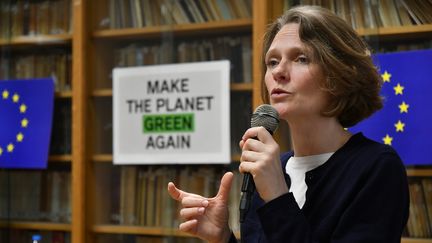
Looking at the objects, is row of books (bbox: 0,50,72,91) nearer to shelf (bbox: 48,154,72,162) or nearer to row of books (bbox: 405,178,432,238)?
shelf (bbox: 48,154,72,162)

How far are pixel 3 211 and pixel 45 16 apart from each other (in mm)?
1205

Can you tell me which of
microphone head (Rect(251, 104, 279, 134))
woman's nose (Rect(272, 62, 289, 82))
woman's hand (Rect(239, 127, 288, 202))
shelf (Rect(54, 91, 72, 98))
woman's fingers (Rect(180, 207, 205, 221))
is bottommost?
woman's fingers (Rect(180, 207, 205, 221))

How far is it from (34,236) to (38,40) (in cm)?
117

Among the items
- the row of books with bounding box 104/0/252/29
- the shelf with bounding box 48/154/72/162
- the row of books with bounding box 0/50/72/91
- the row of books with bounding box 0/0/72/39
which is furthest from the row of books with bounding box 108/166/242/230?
the row of books with bounding box 0/0/72/39

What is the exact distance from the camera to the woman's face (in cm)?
135

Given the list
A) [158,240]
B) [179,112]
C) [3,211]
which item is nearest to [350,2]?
[179,112]

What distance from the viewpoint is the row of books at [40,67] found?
360 centimetres

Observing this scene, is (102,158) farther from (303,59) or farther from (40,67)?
(303,59)

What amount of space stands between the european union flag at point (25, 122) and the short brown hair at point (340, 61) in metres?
2.46

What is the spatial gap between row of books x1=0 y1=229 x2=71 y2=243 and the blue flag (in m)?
1.87

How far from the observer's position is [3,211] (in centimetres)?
371

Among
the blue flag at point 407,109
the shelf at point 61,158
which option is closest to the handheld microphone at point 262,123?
the blue flag at point 407,109

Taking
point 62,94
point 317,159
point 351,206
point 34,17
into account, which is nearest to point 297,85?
point 317,159

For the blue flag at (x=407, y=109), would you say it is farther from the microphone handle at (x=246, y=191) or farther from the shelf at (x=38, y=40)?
the shelf at (x=38, y=40)
